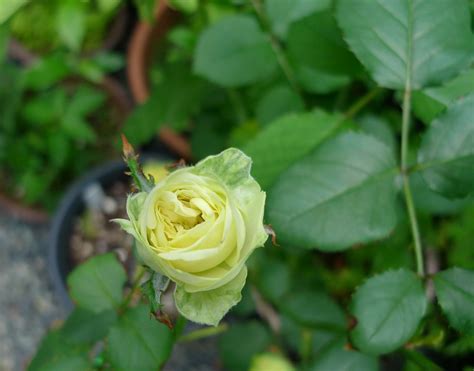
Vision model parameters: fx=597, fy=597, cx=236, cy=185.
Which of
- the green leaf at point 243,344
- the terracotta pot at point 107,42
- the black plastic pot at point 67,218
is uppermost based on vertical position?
the terracotta pot at point 107,42

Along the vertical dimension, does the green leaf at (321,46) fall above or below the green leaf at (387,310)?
above

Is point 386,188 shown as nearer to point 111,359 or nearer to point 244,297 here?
point 111,359

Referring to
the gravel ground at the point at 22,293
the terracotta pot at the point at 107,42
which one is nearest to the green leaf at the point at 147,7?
the terracotta pot at the point at 107,42

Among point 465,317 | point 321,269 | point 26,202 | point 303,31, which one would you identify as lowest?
point 321,269

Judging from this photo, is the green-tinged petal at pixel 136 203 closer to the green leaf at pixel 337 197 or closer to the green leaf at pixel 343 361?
the green leaf at pixel 337 197

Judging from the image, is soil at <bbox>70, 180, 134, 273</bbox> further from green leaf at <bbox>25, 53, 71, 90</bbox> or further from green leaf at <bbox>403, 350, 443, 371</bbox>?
green leaf at <bbox>403, 350, 443, 371</bbox>

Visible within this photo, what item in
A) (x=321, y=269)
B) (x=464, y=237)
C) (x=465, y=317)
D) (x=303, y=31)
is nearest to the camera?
(x=465, y=317)

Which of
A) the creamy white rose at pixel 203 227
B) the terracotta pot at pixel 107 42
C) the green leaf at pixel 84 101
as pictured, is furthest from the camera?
the terracotta pot at pixel 107 42

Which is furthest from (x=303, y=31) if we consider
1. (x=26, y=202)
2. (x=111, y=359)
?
(x=26, y=202)

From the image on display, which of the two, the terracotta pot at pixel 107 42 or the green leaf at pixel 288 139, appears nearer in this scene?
the green leaf at pixel 288 139
